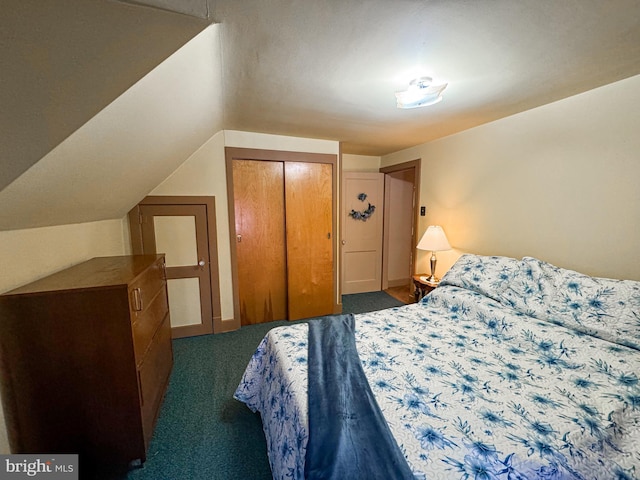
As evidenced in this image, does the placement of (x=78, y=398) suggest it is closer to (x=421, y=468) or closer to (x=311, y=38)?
(x=421, y=468)

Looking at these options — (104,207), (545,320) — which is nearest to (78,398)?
(104,207)

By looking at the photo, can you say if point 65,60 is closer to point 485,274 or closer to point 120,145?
point 120,145

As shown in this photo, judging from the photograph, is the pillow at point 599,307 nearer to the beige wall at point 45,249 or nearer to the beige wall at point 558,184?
the beige wall at point 558,184

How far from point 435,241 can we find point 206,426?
2677mm

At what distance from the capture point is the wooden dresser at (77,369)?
4.14 ft

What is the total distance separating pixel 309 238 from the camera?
10.9 feet

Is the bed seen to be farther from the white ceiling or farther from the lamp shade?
the white ceiling

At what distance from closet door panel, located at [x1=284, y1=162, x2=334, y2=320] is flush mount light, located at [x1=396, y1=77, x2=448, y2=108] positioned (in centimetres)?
164

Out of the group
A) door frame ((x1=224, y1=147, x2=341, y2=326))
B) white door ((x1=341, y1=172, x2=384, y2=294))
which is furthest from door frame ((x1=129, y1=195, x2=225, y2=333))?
white door ((x1=341, y1=172, x2=384, y2=294))

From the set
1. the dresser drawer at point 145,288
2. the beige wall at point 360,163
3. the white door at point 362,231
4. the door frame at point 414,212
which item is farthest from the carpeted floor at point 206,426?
the beige wall at point 360,163

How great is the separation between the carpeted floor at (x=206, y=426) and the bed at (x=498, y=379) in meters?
0.21

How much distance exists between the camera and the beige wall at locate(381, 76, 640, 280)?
1769mm

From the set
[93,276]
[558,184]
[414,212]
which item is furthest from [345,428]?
[414,212]

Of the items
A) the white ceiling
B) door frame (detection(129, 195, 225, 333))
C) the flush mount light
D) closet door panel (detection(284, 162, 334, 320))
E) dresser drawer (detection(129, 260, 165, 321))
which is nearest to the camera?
the white ceiling
